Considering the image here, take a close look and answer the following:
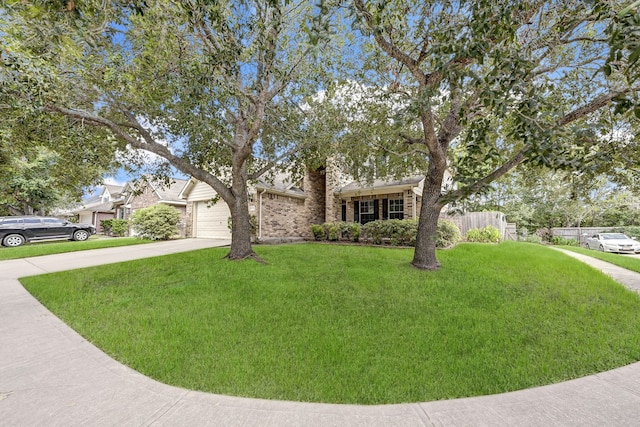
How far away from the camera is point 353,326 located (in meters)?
3.85

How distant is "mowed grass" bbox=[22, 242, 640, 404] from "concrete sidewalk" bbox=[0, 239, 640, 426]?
13 cm

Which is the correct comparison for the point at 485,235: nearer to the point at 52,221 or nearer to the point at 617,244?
the point at 617,244

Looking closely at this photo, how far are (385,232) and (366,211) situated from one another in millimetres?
3614

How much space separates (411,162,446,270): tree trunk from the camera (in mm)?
7090

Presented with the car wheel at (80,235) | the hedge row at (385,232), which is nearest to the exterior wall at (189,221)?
the car wheel at (80,235)

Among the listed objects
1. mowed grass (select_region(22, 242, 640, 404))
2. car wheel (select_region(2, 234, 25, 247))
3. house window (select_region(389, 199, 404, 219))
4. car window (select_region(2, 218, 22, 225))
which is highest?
house window (select_region(389, 199, 404, 219))

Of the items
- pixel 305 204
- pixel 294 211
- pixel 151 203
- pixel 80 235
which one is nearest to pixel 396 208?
pixel 305 204

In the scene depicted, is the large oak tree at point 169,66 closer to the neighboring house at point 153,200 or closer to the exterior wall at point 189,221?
the exterior wall at point 189,221

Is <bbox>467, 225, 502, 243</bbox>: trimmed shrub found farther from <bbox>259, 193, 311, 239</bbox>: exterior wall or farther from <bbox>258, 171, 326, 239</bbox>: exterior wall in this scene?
<bbox>259, 193, 311, 239</bbox>: exterior wall

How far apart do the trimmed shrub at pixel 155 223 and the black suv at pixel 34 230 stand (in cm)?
408

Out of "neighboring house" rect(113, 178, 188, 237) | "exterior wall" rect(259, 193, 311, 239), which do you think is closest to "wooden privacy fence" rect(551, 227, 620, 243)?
A: "exterior wall" rect(259, 193, 311, 239)

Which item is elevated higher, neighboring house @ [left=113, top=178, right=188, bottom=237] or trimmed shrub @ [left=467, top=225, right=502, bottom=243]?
neighboring house @ [left=113, top=178, right=188, bottom=237]

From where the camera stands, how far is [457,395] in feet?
8.07

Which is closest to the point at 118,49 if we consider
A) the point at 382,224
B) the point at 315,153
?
the point at 315,153
